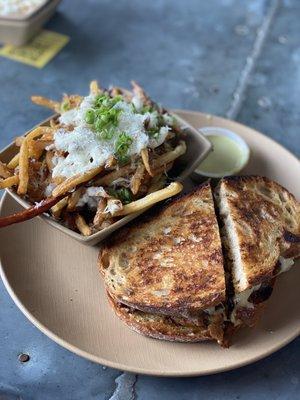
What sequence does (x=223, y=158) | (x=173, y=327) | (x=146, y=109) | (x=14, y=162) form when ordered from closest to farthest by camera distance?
(x=173, y=327), (x=14, y=162), (x=146, y=109), (x=223, y=158)

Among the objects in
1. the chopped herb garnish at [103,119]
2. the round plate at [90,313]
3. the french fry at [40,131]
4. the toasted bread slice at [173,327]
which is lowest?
the round plate at [90,313]

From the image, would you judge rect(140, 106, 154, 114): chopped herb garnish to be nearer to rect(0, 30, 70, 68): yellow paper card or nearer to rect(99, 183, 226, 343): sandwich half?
rect(99, 183, 226, 343): sandwich half

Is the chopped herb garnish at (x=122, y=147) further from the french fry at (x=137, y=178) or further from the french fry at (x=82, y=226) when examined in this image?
the french fry at (x=82, y=226)

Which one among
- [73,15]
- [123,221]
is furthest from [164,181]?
[73,15]

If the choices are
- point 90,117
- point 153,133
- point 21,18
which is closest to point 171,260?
point 153,133

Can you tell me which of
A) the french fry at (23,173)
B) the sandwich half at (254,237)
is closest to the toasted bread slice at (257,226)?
the sandwich half at (254,237)

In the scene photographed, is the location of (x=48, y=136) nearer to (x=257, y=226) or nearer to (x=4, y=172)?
(x=4, y=172)

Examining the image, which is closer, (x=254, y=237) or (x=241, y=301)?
(x=241, y=301)

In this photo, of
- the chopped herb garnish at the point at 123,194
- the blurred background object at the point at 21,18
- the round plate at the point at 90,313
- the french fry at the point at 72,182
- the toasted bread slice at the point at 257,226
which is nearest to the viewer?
the round plate at the point at 90,313
